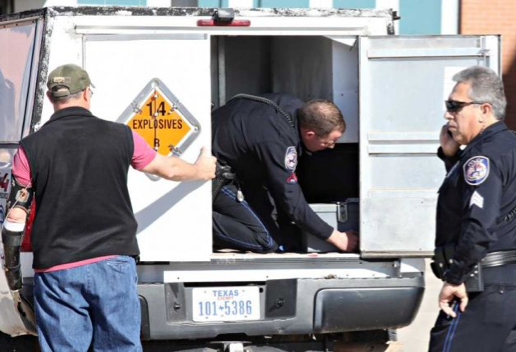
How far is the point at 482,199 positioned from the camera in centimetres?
421

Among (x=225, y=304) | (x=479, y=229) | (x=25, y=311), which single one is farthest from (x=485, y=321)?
(x=25, y=311)

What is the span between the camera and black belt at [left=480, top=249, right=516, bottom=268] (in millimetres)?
4352

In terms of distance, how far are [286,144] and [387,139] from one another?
0.59 m

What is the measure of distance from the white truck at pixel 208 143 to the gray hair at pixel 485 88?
0.92 meters

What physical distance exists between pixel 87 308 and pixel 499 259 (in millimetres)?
1852

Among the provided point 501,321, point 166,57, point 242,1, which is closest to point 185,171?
point 166,57

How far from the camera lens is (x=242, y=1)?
12203 mm

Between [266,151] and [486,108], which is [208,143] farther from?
[486,108]

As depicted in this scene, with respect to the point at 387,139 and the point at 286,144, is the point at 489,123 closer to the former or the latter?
the point at 387,139

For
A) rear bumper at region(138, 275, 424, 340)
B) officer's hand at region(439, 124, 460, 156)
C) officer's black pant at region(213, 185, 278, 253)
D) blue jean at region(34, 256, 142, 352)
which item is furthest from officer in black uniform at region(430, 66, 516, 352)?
officer's black pant at region(213, 185, 278, 253)

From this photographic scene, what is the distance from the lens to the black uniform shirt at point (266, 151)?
563cm

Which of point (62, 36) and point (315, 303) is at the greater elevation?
point (62, 36)

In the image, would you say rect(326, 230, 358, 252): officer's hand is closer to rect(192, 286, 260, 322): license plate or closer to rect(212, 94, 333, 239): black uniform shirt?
rect(212, 94, 333, 239): black uniform shirt

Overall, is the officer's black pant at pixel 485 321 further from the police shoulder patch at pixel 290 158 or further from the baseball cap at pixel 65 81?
the baseball cap at pixel 65 81
